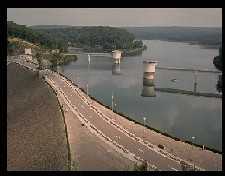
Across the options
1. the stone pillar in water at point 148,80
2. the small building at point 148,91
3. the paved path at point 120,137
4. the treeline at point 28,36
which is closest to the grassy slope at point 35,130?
the paved path at point 120,137

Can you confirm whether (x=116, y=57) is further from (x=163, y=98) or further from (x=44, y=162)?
(x=44, y=162)

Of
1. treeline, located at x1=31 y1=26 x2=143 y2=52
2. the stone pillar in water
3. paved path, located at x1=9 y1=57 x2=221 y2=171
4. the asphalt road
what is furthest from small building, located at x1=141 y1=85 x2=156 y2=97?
treeline, located at x1=31 y1=26 x2=143 y2=52

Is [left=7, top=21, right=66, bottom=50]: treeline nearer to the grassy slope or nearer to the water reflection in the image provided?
the water reflection

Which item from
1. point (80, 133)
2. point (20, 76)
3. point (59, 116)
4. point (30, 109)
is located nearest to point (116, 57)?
point (20, 76)

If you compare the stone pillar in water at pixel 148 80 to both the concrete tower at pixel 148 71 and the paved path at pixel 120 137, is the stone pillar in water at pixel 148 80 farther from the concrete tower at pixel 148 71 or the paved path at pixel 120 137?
the paved path at pixel 120 137

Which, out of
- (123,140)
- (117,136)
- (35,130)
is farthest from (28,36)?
(123,140)

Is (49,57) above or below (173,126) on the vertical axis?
above
